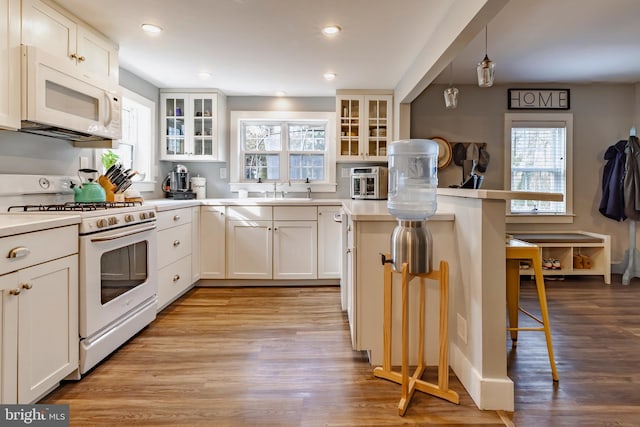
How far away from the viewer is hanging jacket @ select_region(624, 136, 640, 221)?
4145mm

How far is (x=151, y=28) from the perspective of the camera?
2.67m

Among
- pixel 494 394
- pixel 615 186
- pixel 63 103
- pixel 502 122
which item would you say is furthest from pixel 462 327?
pixel 615 186

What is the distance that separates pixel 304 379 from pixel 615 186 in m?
4.25

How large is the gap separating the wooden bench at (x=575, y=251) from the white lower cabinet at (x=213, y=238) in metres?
3.30

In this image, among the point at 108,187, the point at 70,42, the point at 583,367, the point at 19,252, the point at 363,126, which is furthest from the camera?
the point at 363,126

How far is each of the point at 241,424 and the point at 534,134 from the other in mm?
4529

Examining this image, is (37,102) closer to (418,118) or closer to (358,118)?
(358,118)

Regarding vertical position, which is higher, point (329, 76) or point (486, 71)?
point (329, 76)

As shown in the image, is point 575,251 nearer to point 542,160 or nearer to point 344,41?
point 542,160

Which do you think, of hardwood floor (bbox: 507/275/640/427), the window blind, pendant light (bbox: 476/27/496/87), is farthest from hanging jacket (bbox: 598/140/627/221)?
pendant light (bbox: 476/27/496/87)

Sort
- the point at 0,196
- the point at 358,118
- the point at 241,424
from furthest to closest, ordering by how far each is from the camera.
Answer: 1. the point at 358,118
2. the point at 0,196
3. the point at 241,424

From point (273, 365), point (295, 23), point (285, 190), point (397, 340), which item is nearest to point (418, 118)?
point (285, 190)

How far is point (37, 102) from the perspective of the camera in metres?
2.02

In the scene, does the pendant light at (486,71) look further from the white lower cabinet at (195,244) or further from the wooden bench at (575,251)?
the white lower cabinet at (195,244)
